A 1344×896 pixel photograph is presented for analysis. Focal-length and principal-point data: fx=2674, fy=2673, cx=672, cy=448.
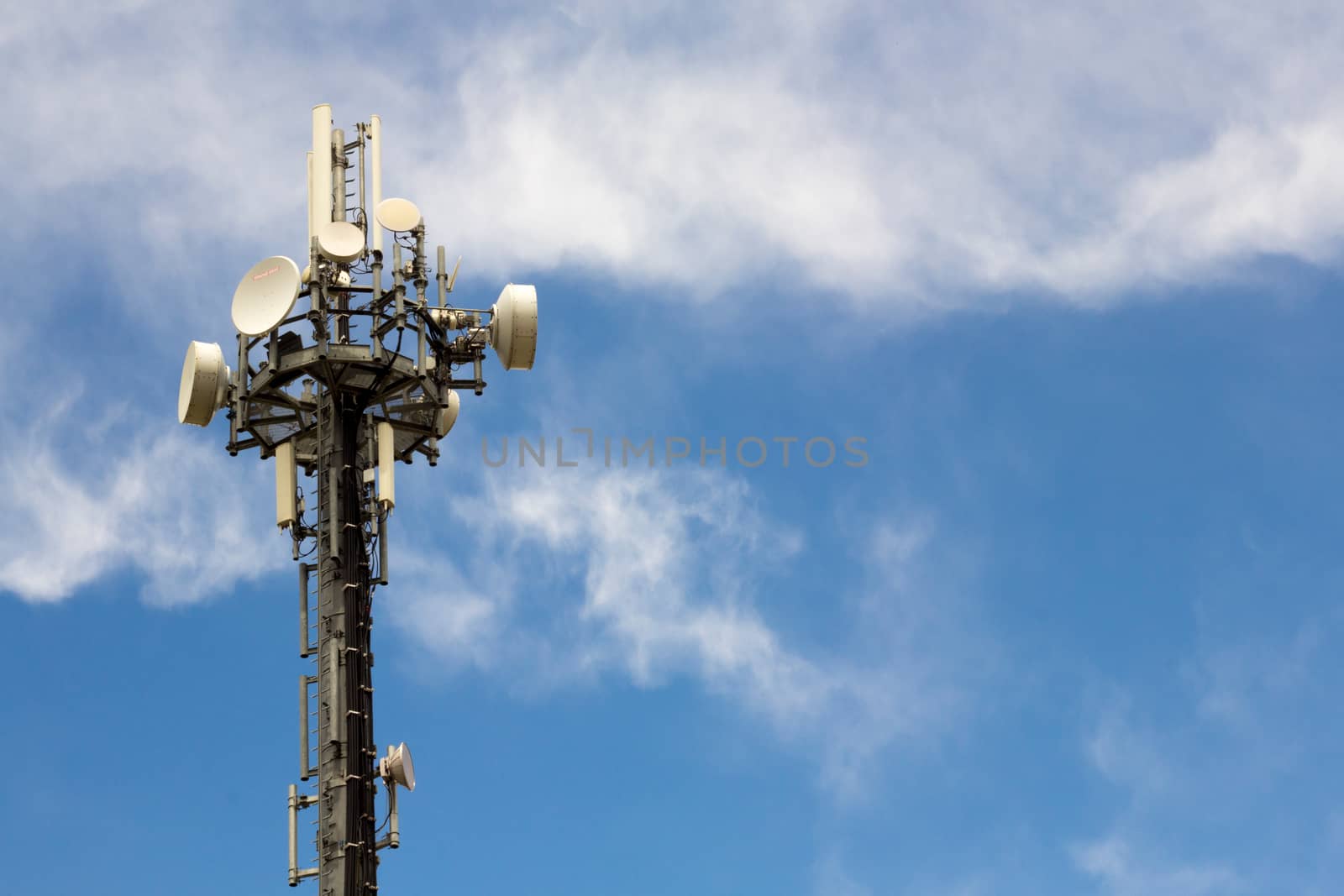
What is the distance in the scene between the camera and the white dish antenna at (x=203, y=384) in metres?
77.2

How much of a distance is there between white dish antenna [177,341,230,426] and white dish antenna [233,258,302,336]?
1.85 metres

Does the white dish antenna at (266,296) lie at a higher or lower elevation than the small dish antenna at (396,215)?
lower

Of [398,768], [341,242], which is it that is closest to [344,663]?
[398,768]

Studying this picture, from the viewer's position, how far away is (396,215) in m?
78.0

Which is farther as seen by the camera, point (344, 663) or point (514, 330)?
point (514, 330)

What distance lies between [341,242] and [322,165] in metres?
4.31

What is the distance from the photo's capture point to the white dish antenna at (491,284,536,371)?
78.9 metres

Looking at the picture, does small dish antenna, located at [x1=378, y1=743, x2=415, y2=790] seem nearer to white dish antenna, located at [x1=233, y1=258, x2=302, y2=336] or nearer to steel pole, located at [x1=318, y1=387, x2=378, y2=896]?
steel pole, located at [x1=318, y1=387, x2=378, y2=896]

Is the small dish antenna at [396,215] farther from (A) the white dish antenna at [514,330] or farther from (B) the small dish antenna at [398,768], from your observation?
(B) the small dish antenna at [398,768]


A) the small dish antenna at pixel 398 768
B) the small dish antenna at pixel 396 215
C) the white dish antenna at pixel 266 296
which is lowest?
the small dish antenna at pixel 398 768

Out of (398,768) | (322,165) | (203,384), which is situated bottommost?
(398,768)

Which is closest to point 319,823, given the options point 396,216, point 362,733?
point 362,733

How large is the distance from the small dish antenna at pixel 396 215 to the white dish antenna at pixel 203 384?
6.11 m

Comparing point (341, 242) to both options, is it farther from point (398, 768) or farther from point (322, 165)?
point (398, 768)
